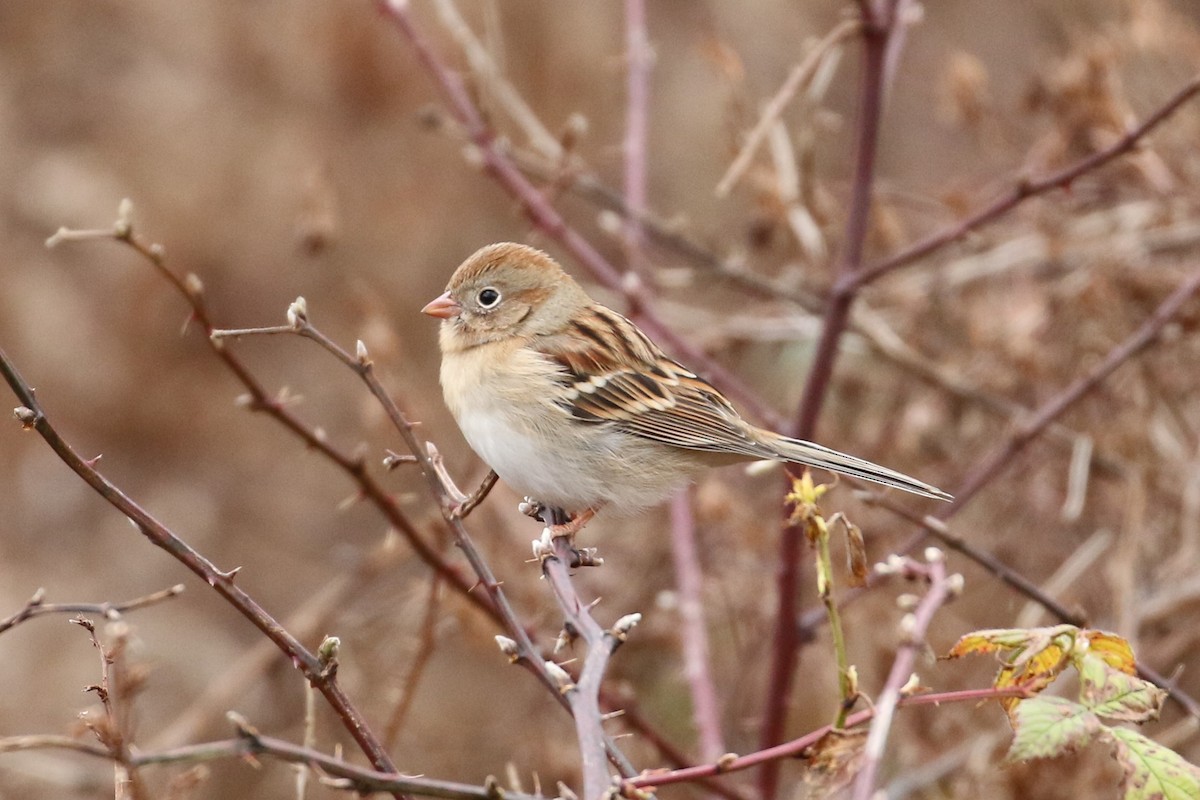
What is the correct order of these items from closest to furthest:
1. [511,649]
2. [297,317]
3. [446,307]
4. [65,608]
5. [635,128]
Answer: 1. [65,608]
2. [511,649]
3. [297,317]
4. [446,307]
5. [635,128]

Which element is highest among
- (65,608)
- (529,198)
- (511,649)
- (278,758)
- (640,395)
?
(529,198)

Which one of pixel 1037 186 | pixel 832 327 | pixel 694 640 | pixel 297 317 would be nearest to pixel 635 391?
pixel 832 327

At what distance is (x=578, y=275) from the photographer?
681 cm

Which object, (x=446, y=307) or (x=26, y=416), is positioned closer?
(x=26, y=416)

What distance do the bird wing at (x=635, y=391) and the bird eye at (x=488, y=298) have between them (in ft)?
0.59

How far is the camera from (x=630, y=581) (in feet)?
15.5

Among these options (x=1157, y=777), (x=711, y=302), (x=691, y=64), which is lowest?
(x=1157, y=777)

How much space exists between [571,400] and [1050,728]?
6.77 feet

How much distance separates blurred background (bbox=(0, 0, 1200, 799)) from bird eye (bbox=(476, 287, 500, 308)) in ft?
1.09

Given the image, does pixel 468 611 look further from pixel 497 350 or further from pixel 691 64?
pixel 691 64

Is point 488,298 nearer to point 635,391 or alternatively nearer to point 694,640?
point 635,391

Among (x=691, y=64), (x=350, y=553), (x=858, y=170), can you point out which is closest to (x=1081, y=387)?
(x=858, y=170)

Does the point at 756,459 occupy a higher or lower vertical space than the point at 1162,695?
higher

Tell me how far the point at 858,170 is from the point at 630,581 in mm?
1922
